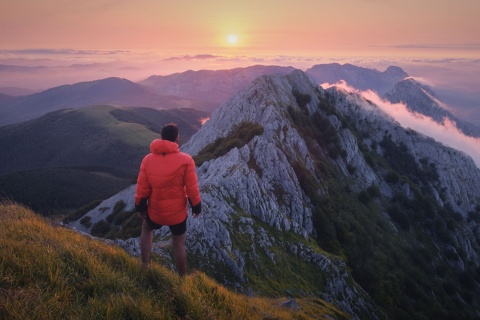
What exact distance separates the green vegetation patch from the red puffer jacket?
1098 inches

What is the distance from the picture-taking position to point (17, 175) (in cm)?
16400

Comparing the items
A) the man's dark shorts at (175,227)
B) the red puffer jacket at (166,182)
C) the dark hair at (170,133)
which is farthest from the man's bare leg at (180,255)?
the dark hair at (170,133)

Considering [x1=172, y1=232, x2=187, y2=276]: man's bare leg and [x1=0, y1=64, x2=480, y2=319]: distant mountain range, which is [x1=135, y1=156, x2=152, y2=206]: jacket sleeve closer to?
[x1=172, y1=232, x2=187, y2=276]: man's bare leg

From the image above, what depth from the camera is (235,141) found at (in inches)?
1581

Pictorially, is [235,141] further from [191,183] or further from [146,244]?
[146,244]

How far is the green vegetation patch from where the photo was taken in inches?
1533

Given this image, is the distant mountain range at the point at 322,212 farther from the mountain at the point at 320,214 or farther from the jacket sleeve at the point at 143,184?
the jacket sleeve at the point at 143,184

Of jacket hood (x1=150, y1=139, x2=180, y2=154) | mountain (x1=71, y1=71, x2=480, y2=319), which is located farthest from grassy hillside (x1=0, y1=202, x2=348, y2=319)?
mountain (x1=71, y1=71, x2=480, y2=319)

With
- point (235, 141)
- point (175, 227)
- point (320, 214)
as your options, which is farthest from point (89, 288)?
point (235, 141)

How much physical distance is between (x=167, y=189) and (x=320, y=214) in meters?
28.6

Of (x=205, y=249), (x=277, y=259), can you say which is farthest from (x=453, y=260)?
(x=205, y=249)

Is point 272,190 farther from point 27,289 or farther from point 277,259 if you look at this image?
point 27,289

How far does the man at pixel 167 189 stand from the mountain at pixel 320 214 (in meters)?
6.48

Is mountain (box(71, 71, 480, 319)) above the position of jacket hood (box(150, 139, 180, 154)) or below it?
below
